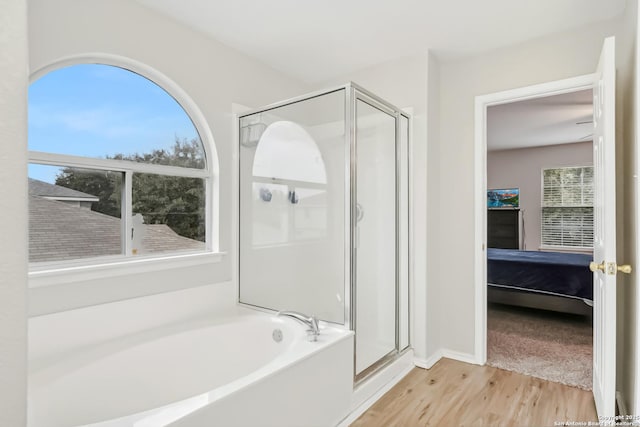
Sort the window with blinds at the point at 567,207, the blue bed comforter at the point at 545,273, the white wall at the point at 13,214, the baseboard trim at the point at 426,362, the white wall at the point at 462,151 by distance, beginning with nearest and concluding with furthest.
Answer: the white wall at the point at 13,214 → the white wall at the point at 462,151 → the baseboard trim at the point at 426,362 → the blue bed comforter at the point at 545,273 → the window with blinds at the point at 567,207

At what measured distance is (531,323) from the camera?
380 cm

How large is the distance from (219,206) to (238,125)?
26.1 inches

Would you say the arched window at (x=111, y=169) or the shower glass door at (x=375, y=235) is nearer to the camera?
the arched window at (x=111, y=169)

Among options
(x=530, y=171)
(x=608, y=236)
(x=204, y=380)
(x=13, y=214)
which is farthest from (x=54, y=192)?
(x=530, y=171)

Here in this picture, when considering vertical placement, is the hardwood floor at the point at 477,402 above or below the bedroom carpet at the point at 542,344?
below

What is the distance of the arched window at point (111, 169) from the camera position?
6.42ft

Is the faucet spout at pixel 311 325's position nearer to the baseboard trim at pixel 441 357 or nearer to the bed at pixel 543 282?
the baseboard trim at pixel 441 357

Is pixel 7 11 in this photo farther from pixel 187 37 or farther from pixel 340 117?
pixel 187 37

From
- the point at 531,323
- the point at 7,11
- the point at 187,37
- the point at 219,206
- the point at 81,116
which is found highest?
the point at 187,37

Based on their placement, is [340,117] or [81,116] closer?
[81,116]

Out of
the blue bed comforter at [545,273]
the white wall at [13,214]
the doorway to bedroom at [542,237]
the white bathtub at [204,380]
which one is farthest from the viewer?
the blue bed comforter at [545,273]

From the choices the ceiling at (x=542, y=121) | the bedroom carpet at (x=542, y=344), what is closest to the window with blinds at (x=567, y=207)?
the ceiling at (x=542, y=121)

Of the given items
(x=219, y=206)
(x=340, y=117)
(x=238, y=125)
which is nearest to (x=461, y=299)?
(x=340, y=117)

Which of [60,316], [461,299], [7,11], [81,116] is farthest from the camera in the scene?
[461,299]
